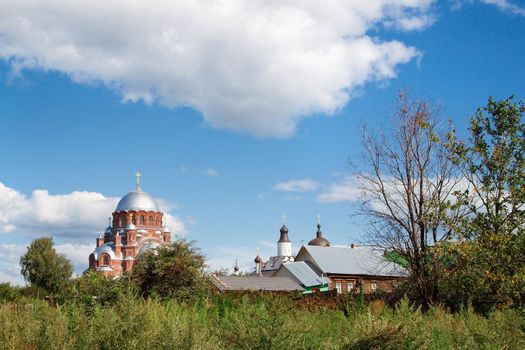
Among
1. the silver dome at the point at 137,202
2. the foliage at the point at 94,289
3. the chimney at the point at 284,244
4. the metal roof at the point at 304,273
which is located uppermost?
the silver dome at the point at 137,202

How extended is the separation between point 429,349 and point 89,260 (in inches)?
2830

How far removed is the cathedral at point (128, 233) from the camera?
71.6 m

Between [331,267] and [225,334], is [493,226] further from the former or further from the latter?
[331,267]

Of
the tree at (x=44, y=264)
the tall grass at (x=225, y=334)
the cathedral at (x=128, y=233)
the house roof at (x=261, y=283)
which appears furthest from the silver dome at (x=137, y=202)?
the tall grass at (x=225, y=334)

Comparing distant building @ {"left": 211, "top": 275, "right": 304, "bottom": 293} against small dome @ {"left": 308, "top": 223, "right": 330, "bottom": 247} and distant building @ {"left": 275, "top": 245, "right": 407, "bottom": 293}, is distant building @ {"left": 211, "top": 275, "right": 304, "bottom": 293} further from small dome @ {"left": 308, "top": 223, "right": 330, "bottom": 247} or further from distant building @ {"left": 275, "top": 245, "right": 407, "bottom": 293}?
small dome @ {"left": 308, "top": 223, "right": 330, "bottom": 247}

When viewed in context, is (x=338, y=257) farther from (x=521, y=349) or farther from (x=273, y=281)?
(x=521, y=349)

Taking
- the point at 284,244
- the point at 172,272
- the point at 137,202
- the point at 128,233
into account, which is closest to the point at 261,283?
the point at 172,272

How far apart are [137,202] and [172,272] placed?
59.7m

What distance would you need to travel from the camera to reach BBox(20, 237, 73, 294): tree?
189 ft

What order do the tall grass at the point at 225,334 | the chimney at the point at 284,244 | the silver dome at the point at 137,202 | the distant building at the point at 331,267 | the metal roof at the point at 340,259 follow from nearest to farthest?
the tall grass at the point at 225,334 → the distant building at the point at 331,267 → the metal roof at the point at 340,259 → the silver dome at the point at 137,202 → the chimney at the point at 284,244

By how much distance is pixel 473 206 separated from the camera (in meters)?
17.3

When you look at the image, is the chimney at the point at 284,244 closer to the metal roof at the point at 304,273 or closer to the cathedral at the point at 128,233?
the cathedral at the point at 128,233

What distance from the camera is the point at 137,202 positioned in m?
74.5

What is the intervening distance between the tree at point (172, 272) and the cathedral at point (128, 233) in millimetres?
54404
